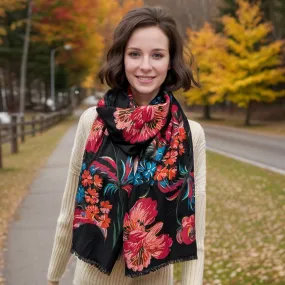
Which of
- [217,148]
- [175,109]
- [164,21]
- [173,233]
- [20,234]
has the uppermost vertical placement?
[164,21]

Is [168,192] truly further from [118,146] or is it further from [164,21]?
[164,21]

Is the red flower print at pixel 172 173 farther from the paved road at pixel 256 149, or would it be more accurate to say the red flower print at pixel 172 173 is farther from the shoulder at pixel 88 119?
the paved road at pixel 256 149

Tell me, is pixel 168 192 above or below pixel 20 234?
above

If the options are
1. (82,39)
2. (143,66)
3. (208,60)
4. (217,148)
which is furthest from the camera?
(82,39)

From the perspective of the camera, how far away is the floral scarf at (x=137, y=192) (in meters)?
1.62

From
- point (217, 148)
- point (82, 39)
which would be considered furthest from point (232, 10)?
point (217, 148)

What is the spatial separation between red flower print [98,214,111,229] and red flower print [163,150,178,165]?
0.99 ft

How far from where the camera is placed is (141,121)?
1674 millimetres

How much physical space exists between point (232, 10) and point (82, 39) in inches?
441

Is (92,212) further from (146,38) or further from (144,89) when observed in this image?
(146,38)

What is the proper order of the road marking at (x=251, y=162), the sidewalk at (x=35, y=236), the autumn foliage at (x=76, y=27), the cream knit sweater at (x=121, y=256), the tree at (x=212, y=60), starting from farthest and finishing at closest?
the autumn foliage at (x=76, y=27) < the tree at (x=212, y=60) < the road marking at (x=251, y=162) < the sidewalk at (x=35, y=236) < the cream knit sweater at (x=121, y=256)

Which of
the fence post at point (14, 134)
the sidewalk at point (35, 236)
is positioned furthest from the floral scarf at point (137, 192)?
the fence post at point (14, 134)

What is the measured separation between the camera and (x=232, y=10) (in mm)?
29938

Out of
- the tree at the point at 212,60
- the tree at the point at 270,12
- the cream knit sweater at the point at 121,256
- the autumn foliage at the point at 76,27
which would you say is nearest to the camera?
the cream knit sweater at the point at 121,256
